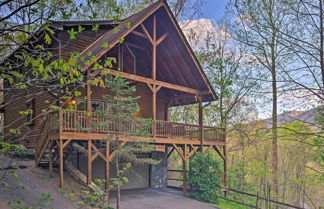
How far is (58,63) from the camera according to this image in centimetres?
315

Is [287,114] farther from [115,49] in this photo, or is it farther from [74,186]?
[115,49]

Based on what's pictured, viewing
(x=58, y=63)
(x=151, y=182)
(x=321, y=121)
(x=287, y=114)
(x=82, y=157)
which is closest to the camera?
(x=58, y=63)

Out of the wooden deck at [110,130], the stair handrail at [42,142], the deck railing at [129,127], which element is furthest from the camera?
the stair handrail at [42,142]

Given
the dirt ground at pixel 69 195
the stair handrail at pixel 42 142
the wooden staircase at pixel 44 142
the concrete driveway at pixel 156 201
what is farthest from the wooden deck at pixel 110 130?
the concrete driveway at pixel 156 201

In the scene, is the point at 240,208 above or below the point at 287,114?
below

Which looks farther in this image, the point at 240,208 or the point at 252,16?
the point at 240,208

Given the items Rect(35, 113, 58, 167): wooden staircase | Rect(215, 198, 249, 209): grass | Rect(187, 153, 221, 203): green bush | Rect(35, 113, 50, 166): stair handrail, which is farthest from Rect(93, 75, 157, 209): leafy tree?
Rect(215, 198, 249, 209): grass

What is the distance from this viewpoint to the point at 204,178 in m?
13.5

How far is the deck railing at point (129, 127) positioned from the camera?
9.86 meters

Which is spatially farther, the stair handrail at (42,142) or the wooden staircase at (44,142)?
the stair handrail at (42,142)

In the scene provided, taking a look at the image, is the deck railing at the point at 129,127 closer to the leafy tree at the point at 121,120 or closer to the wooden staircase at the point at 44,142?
the leafy tree at the point at 121,120

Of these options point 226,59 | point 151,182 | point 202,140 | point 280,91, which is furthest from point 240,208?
point 226,59

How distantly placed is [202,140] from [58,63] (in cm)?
1283

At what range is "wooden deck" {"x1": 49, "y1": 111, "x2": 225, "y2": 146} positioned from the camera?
32.8 ft
